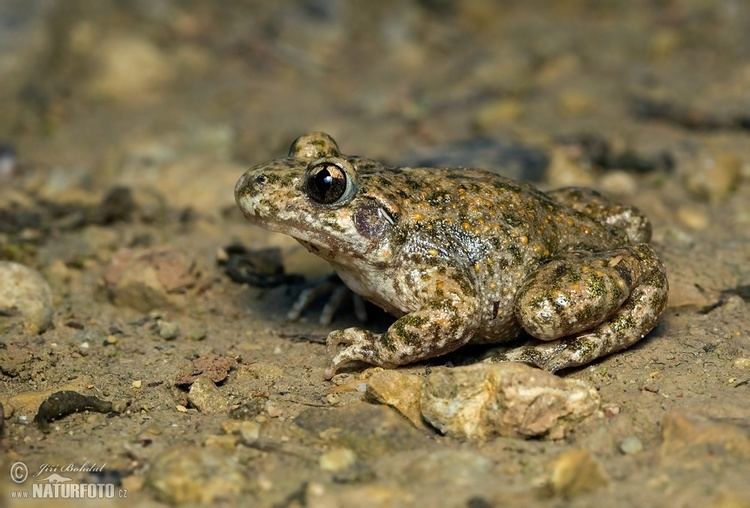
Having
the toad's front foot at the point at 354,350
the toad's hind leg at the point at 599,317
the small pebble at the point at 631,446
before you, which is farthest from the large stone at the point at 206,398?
the small pebble at the point at 631,446

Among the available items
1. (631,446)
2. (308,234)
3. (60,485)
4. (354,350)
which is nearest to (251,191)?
(308,234)

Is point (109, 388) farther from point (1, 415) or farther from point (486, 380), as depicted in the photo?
point (486, 380)

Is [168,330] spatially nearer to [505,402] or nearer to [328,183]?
[328,183]

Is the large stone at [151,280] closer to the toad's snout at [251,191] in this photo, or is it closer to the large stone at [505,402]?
the toad's snout at [251,191]

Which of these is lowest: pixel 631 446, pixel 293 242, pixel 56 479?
pixel 56 479

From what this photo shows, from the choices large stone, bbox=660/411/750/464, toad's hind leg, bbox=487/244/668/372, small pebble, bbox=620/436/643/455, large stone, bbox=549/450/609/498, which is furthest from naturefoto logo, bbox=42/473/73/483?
large stone, bbox=660/411/750/464

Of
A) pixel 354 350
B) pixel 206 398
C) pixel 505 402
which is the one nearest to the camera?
pixel 505 402

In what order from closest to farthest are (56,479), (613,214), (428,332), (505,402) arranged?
(56,479)
(505,402)
(428,332)
(613,214)
